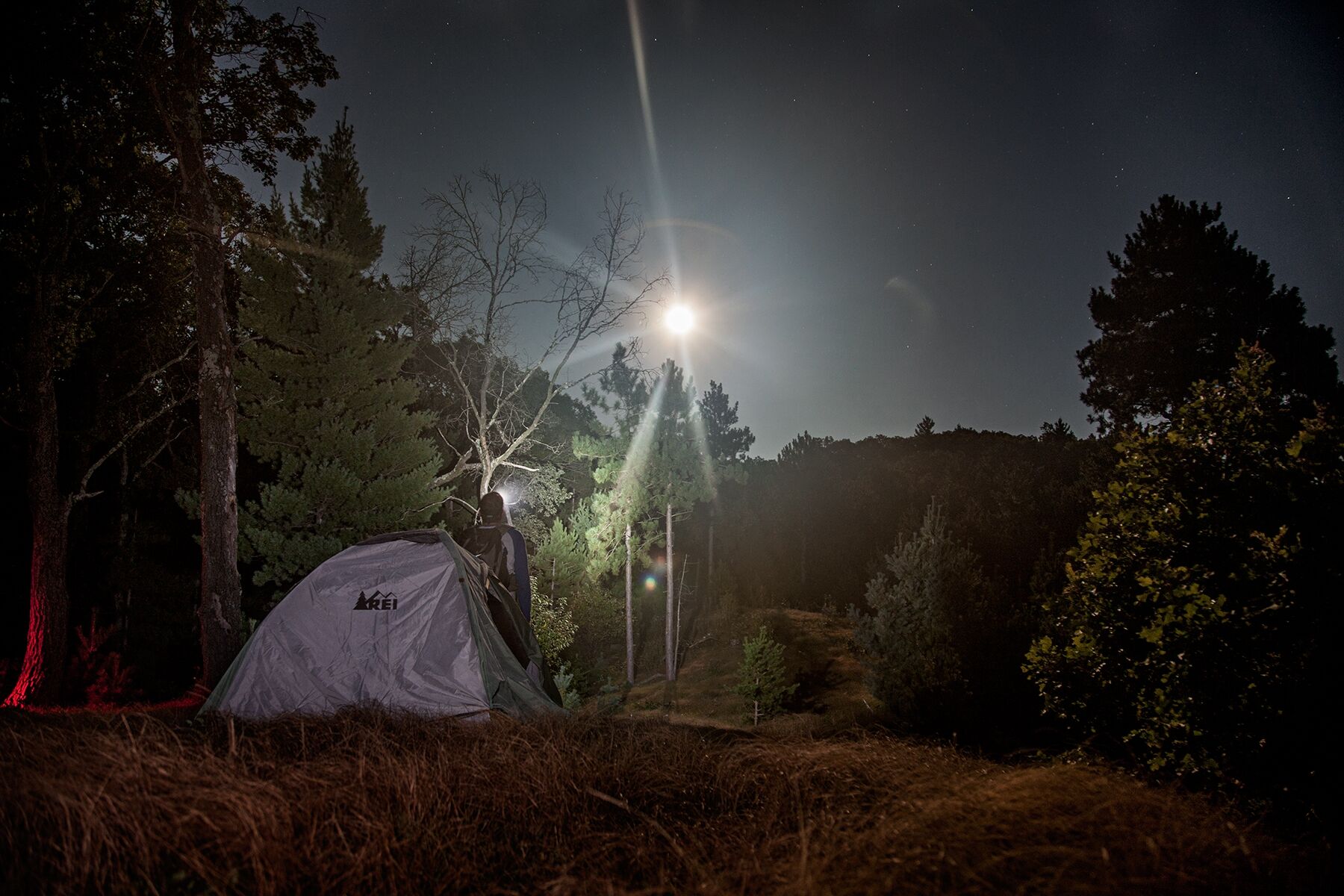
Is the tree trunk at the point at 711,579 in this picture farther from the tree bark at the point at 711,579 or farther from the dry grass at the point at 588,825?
the dry grass at the point at 588,825

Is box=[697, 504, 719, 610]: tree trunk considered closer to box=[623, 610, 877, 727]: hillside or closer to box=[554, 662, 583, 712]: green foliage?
box=[623, 610, 877, 727]: hillside

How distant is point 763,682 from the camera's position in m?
12.1

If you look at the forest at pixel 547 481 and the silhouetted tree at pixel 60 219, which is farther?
the silhouetted tree at pixel 60 219

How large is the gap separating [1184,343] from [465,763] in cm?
2253

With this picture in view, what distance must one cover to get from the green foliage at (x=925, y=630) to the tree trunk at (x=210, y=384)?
9443 mm

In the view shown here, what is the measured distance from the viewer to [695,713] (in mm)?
13359

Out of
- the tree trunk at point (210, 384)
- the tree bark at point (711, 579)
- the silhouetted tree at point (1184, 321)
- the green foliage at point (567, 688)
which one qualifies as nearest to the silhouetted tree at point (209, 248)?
the tree trunk at point (210, 384)

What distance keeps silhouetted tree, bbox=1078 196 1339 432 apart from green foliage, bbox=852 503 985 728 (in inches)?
505

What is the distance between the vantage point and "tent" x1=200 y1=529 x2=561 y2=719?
18.0 feet

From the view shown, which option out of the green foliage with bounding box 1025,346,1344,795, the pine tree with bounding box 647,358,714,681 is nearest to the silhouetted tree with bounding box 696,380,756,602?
the pine tree with bounding box 647,358,714,681

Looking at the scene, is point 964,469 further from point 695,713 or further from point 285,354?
point 285,354

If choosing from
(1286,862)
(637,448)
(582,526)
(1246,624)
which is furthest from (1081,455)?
(1286,862)

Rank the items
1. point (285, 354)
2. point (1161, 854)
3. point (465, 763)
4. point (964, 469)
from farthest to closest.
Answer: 1. point (964, 469)
2. point (285, 354)
3. point (465, 763)
4. point (1161, 854)

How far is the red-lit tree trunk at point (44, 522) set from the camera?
921 centimetres
